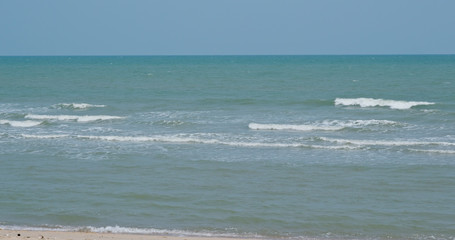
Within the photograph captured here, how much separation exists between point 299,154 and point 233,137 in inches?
161

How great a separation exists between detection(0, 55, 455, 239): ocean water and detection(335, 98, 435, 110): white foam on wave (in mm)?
82

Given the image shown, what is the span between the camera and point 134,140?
23.9 meters

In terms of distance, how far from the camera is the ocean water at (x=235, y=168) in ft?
43.3

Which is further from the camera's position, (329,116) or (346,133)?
(329,116)

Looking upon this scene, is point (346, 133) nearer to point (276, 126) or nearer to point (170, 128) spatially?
point (276, 126)

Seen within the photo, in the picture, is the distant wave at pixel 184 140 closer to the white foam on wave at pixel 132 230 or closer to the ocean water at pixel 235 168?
the ocean water at pixel 235 168

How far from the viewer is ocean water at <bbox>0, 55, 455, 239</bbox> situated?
13.2 meters

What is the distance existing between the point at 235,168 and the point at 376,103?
62.5 feet

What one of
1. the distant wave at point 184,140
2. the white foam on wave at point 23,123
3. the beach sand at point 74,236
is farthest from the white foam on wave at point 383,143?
the white foam on wave at point 23,123

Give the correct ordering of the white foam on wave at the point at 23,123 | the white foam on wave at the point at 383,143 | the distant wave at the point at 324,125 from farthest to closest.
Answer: the white foam on wave at the point at 23,123, the distant wave at the point at 324,125, the white foam on wave at the point at 383,143

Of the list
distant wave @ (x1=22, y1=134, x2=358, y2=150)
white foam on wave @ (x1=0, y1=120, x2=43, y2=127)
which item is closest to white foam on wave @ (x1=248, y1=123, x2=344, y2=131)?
distant wave @ (x1=22, y1=134, x2=358, y2=150)

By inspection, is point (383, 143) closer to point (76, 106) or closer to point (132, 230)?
point (132, 230)

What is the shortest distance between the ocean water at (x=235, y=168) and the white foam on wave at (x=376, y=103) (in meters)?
0.08

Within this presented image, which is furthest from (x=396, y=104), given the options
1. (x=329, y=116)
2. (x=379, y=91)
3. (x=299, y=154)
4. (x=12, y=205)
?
(x=12, y=205)
